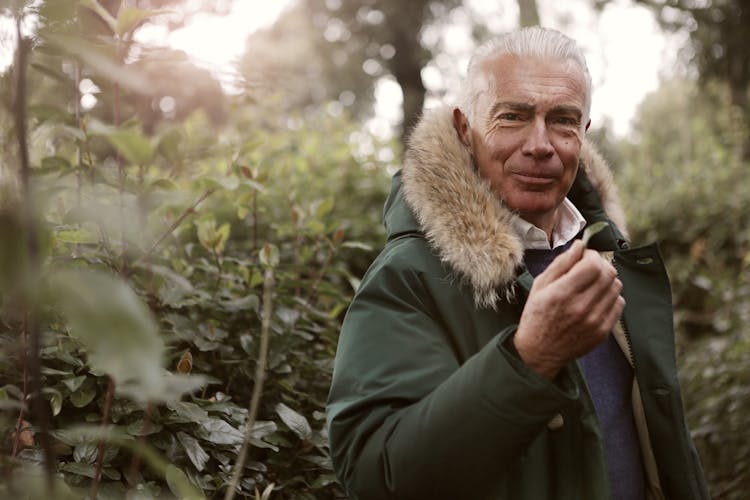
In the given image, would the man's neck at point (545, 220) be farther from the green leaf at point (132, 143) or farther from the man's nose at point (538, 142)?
the green leaf at point (132, 143)

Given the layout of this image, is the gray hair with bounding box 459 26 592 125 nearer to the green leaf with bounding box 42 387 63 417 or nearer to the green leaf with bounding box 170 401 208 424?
the green leaf with bounding box 170 401 208 424

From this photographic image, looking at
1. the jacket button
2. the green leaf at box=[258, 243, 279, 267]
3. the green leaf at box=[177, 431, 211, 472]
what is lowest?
the green leaf at box=[177, 431, 211, 472]

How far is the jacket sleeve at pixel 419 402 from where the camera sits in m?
1.43

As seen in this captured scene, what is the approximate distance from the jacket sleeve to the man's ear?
61cm

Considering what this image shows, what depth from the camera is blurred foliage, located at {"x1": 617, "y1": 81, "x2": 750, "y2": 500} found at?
383 centimetres

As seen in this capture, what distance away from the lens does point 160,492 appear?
5.50 feet

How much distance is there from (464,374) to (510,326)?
203 mm

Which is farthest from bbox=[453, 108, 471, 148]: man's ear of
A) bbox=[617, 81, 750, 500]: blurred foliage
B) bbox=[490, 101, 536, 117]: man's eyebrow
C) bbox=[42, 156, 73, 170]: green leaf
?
bbox=[617, 81, 750, 500]: blurred foliage

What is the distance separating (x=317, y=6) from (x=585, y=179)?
11114mm

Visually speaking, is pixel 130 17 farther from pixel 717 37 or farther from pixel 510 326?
pixel 717 37

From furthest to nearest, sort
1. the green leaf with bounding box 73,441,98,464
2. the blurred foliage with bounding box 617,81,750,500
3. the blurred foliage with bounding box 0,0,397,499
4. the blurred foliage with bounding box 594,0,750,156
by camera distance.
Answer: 1. the blurred foliage with bounding box 594,0,750,156
2. the blurred foliage with bounding box 617,81,750,500
3. the green leaf with bounding box 73,441,98,464
4. the blurred foliage with bounding box 0,0,397,499

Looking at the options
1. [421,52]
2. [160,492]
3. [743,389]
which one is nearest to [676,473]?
[160,492]

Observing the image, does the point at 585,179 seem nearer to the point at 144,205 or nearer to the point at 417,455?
the point at 417,455

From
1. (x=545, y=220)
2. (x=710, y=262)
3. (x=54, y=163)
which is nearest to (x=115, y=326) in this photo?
(x=54, y=163)
